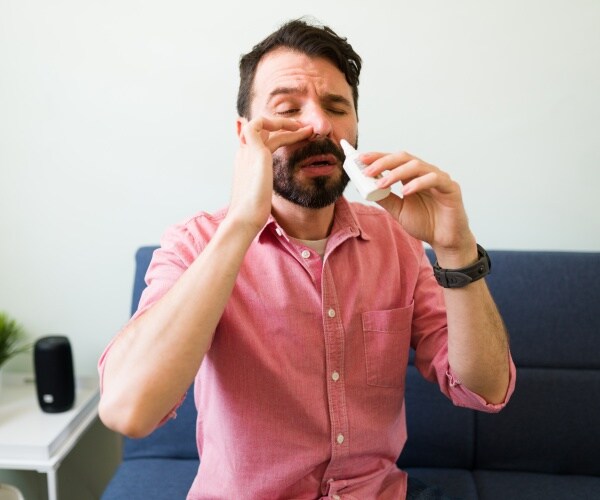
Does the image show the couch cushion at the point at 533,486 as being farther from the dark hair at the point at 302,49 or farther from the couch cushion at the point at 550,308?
the dark hair at the point at 302,49

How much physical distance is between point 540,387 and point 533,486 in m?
0.24

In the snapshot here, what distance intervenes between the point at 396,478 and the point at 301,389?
1.02ft

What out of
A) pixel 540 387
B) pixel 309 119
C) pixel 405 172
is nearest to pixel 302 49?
pixel 309 119

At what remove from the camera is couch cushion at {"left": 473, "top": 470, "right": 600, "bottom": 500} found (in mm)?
1378

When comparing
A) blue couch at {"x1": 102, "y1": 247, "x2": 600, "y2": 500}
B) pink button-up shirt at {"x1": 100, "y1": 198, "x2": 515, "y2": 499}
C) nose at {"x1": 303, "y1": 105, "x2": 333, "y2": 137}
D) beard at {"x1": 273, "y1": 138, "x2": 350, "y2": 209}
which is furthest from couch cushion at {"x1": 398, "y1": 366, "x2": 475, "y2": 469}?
nose at {"x1": 303, "y1": 105, "x2": 333, "y2": 137}

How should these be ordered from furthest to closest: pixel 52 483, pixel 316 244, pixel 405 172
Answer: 1. pixel 52 483
2. pixel 316 244
3. pixel 405 172

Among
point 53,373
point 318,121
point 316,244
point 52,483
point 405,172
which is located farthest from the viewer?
point 53,373

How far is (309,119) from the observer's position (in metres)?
1.07

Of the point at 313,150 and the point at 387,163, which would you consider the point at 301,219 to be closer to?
the point at 313,150

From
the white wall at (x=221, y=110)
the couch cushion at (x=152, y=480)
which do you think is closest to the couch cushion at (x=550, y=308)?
the white wall at (x=221, y=110)

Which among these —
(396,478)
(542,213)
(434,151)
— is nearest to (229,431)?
(396,478)

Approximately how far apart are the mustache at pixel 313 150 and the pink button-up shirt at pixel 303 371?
132 millimetres

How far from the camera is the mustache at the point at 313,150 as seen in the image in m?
1.07

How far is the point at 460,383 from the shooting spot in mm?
1084
